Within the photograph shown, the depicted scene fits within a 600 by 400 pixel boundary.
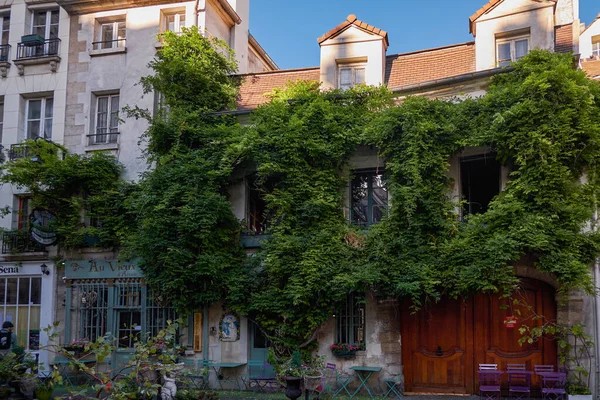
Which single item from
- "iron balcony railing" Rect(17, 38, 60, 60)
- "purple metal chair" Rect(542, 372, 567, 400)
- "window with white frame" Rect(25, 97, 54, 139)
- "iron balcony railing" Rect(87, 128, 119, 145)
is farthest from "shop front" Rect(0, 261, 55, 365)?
"purple metal chair" Rect(542, 372, 567, 400)

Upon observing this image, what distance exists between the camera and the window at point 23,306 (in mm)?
17297

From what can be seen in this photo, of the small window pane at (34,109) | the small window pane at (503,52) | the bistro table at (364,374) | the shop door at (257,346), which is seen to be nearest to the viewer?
the bistro table at (364,374)

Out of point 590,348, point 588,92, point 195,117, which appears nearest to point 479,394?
point 590,348

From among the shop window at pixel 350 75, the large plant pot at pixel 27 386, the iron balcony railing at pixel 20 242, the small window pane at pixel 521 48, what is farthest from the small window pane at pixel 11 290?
the small window pane at pixel 521 48

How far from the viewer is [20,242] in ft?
57.0

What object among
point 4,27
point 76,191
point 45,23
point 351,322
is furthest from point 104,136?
point 351,322

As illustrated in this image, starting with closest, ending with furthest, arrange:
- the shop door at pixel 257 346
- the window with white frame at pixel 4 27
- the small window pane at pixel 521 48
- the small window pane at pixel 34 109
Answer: the small window pane at pixel 521 48
the shop door at pixel 257 346
the small window pane at pixel 34 109
the window with white frame at pixel 4 27

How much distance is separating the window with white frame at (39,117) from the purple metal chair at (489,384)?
13.3 m

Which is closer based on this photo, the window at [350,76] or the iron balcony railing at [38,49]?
the window at [350,76]

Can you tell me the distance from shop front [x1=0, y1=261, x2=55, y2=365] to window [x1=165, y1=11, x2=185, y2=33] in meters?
7.22

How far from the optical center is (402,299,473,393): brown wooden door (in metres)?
13.8

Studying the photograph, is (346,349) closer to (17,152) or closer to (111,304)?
(111,304)

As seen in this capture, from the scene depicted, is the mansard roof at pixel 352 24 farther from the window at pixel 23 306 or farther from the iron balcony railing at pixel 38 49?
the window at pixel 23 306

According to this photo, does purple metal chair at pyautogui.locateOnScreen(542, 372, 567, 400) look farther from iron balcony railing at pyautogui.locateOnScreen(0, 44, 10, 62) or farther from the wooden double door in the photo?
iron balcony railing at pyautogui.locateOnScreen(0, 44, 10, 62)
